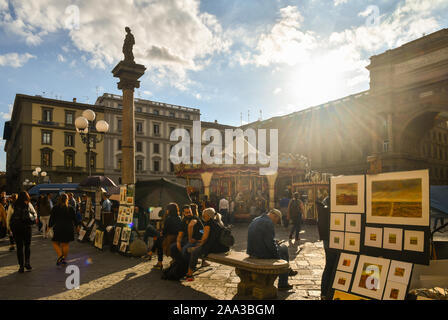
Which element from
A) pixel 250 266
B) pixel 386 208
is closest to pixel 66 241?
pixel 250 266

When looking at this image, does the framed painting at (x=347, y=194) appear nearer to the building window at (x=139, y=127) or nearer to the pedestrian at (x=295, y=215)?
the pedestrian at (x=295, y=215)

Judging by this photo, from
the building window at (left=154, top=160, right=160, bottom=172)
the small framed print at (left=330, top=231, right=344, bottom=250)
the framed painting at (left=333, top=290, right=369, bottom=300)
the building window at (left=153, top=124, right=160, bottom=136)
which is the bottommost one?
the framed painting at (left=333, top=290, right=369, bottom=300)

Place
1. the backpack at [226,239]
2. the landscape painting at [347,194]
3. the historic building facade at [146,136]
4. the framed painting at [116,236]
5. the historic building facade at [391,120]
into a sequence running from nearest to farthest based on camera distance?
the landscape painting at [347,194] < the backpack at [226,239] < the framed painting at [116,236] < the historic building facade at [391,120] < the historic building facade at [146,136]

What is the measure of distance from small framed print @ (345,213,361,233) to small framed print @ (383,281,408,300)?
2.36 feet

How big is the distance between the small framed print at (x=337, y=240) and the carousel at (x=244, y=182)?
13510 mm

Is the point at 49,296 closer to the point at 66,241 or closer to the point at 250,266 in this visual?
the point at 66,241

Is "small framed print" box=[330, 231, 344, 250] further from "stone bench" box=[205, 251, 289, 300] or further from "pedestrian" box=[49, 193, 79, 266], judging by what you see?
"pedestrian" box=[49, 193, 79, 266]

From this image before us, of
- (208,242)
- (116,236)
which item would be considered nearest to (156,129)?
(116,236)

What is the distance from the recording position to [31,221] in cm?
682

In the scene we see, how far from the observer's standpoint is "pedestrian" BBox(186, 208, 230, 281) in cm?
620

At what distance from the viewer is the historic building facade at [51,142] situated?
134 feet

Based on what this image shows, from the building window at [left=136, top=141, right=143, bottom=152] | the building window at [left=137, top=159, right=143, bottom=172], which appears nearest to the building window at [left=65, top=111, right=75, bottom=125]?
the building window at [left=136, top=141, right=143, bottom=152]

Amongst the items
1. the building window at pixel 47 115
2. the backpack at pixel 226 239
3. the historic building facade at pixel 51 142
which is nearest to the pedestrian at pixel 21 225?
the backpack at pixel 226 239

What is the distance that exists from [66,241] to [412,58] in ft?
109
